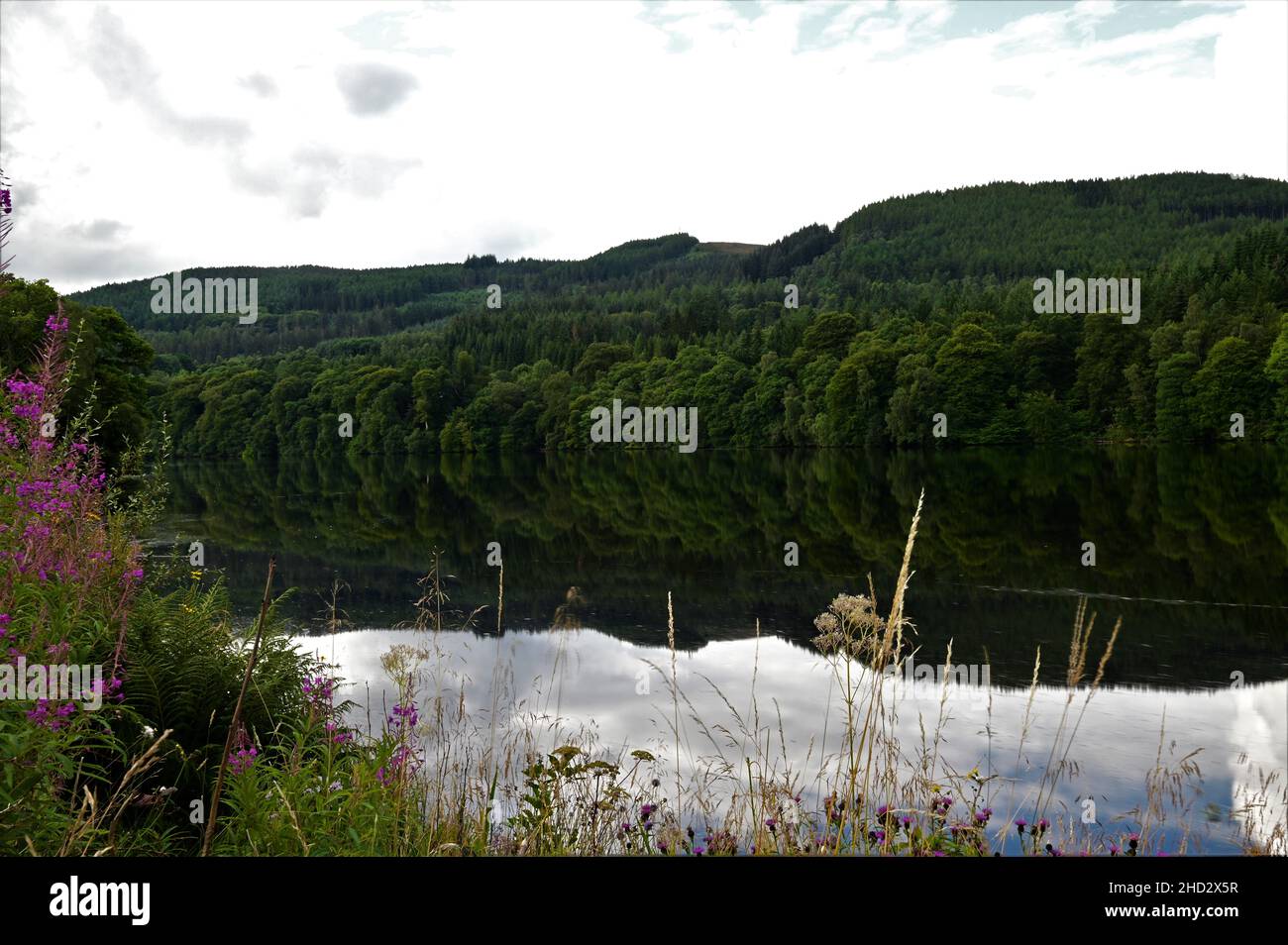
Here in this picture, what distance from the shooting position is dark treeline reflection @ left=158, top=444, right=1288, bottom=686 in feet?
56.5

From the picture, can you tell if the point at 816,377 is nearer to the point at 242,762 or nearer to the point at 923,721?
the point at 923,721

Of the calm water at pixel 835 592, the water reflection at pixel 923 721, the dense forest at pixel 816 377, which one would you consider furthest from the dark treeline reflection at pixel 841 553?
the dense forest at pixel 816 377

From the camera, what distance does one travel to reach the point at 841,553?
26562 millimetres

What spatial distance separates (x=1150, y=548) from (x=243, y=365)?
14761cm

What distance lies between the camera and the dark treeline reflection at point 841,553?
56.5 feet

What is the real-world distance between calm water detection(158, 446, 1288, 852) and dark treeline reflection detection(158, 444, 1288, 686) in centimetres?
12

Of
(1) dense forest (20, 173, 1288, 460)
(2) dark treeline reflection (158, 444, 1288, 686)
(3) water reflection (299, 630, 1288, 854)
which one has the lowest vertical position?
(3) water reflection (299, 630, 1288, 854)

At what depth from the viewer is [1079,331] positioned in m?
93.7

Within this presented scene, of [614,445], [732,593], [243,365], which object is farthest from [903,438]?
[243,365]

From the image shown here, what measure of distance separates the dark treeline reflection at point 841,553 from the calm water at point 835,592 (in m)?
0.12

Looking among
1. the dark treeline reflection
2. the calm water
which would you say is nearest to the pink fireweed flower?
the calm water

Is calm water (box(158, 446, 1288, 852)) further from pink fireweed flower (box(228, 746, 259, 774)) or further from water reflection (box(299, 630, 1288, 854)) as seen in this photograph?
pink fireweed flower (box(228, 746, 259, 774))

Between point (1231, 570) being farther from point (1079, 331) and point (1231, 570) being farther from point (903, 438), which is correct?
point (1079, 331)
